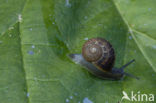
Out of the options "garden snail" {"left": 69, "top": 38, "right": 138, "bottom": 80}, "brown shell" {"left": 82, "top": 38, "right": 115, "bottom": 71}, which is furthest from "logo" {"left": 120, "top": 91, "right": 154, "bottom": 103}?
"brown shell" {"left": 82, "top": 38, "right": 115, "bottom": 71}

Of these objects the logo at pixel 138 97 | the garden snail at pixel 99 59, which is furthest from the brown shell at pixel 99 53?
the logo at pixel 138 97

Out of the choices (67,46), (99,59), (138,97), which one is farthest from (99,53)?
(138,97)

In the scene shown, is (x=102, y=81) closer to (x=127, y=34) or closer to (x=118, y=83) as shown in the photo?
(x=118, y=83)

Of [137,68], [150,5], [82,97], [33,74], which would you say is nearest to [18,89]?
[33,74]

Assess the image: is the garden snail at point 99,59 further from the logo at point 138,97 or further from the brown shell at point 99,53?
the logo at point 138,97

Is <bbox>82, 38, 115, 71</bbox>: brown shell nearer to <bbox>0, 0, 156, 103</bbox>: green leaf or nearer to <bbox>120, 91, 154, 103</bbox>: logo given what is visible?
<bbox>0, 0, 156, 103</bbox>: green leaf
